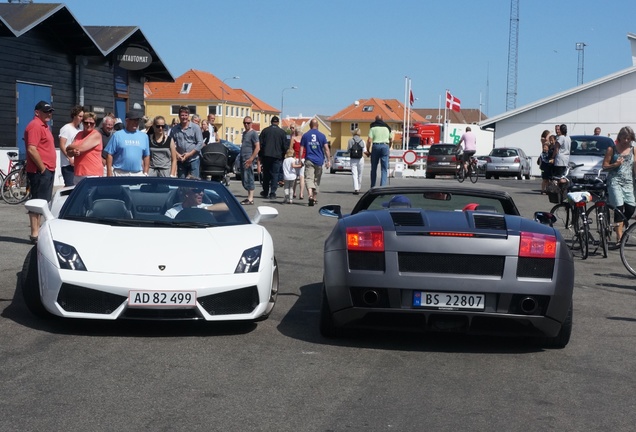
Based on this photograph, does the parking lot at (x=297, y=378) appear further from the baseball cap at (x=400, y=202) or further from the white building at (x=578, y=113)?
the white building at (x=578, y=113)

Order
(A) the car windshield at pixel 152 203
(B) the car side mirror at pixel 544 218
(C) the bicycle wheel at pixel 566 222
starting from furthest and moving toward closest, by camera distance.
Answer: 1. (C) the bicycle wheel at pixel 566 222
2. (B) the car side mirror at pixel 544 218
3. (A) the car windshield at pixel 152 203

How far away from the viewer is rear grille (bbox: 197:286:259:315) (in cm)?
734

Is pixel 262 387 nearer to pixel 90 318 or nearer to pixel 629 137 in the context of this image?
pixel 90 318

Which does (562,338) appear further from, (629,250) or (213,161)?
(213,161)

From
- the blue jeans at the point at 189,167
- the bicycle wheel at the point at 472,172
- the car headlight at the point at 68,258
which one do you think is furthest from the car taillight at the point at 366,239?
the bicycle wheel at the point at 472,172

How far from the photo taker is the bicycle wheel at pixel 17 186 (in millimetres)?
20141

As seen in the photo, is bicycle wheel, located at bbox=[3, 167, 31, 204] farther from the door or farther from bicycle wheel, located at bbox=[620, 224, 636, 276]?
bicycle wheel, located at bbox=[620, 224, 636, 276]

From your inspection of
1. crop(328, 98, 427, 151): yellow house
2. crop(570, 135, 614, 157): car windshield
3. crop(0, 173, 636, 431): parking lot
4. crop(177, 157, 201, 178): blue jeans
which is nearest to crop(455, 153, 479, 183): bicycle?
crop(570, 135, 614, 157): car windshield

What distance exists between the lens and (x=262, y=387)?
6.00 meters

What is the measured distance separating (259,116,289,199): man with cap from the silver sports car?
1507 centimetres

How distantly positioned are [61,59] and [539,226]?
2288 cm

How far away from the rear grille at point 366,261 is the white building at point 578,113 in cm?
4939

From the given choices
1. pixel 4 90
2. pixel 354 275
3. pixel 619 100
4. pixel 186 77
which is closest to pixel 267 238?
pixel 354 275

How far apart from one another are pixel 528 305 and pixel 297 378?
172cm
